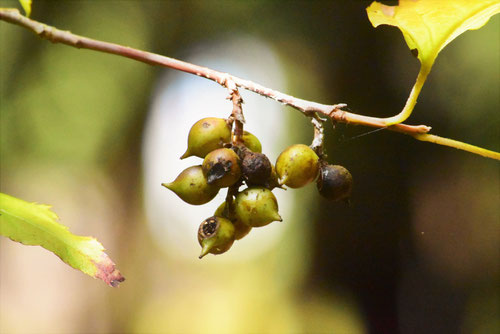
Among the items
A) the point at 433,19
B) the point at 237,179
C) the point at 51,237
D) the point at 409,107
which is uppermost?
the point at 433,19

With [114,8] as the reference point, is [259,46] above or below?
below

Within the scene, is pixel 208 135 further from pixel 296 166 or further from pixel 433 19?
pixel 433 19

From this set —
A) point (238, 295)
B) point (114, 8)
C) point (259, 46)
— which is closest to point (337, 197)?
point (259, 46)

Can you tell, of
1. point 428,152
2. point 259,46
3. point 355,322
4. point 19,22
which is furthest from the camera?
point 259,46

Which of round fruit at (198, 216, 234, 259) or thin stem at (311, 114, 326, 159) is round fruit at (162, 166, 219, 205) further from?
thin stem at (311, 114, 326, 159)

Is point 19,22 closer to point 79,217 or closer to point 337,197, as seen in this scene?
point 337,197

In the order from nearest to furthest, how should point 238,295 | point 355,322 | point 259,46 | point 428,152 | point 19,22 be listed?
point 19,22
point 428,152
point 355,322
point 259,46
point 238,295

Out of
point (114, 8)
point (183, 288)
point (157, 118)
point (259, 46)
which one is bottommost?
point (183, 288)

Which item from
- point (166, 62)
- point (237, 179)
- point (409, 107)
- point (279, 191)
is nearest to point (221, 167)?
point (237, 179)

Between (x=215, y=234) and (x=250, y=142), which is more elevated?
(x=250, y=142)
